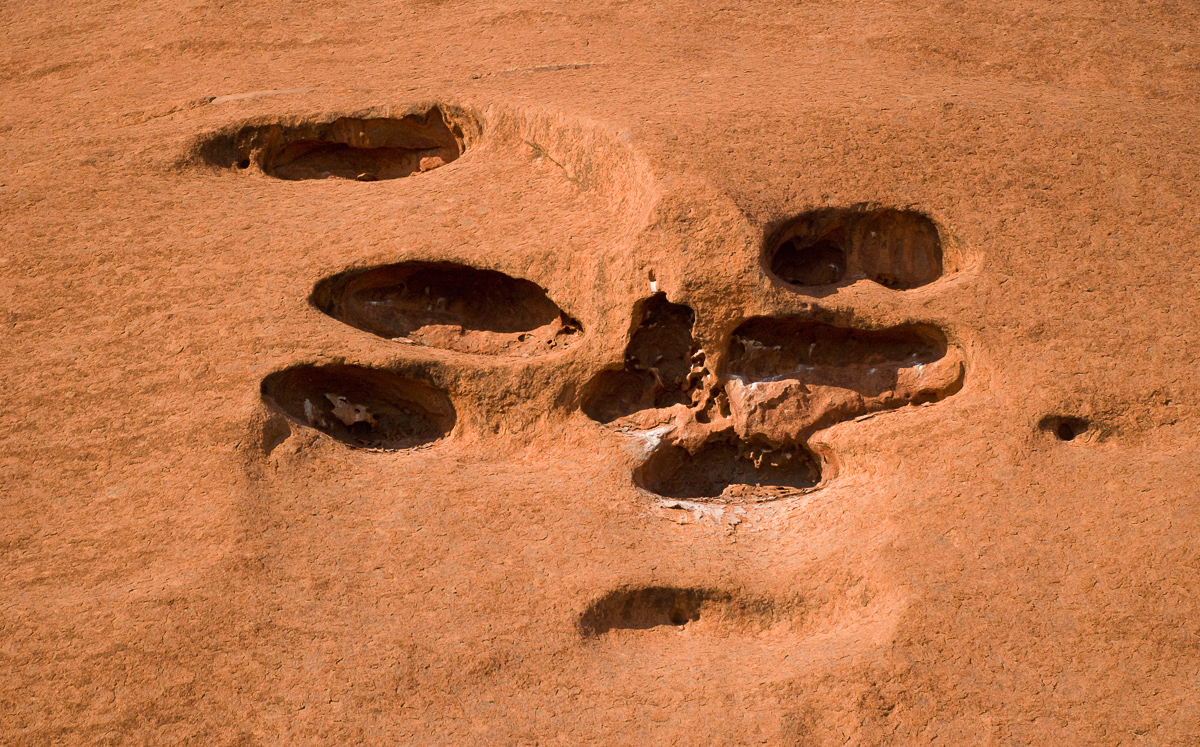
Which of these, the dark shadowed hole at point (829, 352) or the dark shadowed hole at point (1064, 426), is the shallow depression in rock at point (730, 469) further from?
the dark shadowed hole at point (1064, 426)

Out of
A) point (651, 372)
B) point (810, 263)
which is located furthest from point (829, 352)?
point (651, 372)

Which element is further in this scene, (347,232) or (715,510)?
(347,232)

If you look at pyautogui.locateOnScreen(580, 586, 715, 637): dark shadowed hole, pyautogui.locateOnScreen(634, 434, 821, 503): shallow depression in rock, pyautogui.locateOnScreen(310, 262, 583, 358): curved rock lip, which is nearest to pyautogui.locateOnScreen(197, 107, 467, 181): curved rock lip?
pyautogui.locateOnScreen(310, 262, 583, 358): curved rock lip

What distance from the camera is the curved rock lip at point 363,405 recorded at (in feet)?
15.1

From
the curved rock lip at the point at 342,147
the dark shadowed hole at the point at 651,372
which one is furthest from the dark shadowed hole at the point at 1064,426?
the curved rock lip at the point at 342,147

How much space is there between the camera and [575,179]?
517 centimetres

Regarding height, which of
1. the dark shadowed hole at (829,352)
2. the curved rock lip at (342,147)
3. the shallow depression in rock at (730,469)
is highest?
the curved rock lip at (342,147)

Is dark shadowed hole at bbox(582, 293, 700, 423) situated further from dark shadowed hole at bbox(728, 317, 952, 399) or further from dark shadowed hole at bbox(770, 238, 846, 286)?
dark shadowed hole at bbox(770, 238, 846, 286)

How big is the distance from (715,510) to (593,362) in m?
0.78

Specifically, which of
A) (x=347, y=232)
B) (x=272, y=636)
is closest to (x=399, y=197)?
(x=347, y=232)

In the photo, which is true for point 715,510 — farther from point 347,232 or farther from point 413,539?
point 347,232

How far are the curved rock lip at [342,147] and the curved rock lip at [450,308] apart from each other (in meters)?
0.93

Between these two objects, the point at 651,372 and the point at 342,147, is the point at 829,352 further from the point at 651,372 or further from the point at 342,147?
the point at 342,147

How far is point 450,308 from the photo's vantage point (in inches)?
198
